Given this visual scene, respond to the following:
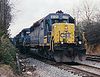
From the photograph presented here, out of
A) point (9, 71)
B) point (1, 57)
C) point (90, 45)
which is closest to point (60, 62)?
point (1, 57)

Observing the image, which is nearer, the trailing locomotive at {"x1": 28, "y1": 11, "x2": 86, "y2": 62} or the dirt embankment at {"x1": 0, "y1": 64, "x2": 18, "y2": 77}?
the dirt embankment at {"x1": 0, "y1": 64, "x2": 18, "y2": 77}

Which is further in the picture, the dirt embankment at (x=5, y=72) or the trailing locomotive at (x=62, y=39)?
the trailing locomotive at (x=62, y=39)

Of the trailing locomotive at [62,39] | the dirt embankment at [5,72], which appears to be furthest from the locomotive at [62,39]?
the dirt embankment at [5,72]

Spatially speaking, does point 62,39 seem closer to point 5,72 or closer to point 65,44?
point 65,44

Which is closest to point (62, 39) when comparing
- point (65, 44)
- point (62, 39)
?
point (62, 39)

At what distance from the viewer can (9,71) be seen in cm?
1448

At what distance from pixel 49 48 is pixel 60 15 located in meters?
2.73

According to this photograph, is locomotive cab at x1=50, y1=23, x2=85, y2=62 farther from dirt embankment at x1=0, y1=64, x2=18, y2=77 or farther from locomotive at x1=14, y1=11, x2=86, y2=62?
dirt embankment at x1=0, y1=64, x2=18, y2=77

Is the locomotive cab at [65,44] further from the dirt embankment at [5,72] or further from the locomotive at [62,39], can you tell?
the dirt embankment at [5,72]

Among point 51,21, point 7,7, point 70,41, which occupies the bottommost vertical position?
point 70,41

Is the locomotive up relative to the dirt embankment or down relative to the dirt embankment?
up

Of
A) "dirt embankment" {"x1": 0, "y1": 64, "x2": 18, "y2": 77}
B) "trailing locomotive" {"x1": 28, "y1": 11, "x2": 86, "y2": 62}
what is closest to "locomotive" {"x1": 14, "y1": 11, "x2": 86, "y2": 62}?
"trailing locomotive" {"x1": 28, "y1": 11, "x2": 86, "y2": 62}

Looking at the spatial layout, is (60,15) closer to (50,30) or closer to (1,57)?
(50,30)

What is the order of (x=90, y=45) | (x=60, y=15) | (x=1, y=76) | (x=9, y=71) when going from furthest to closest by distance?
(x=90, y=45) < (x=60, y=15) < (x=9, y=71) < (x=1, y=76)
